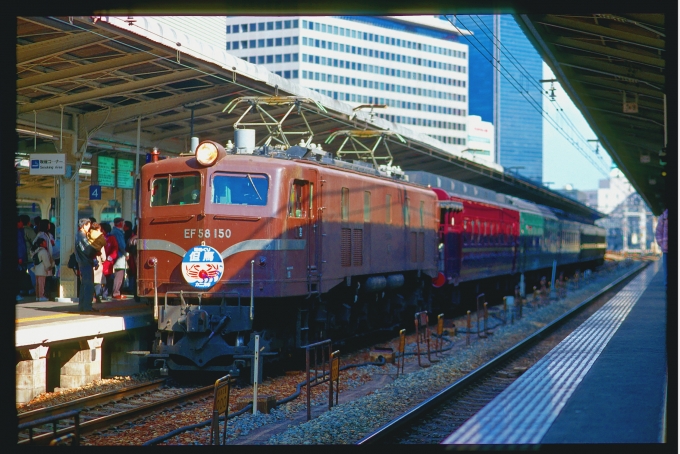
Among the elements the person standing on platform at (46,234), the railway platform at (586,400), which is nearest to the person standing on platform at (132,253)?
the person standing on platform at (46,234)

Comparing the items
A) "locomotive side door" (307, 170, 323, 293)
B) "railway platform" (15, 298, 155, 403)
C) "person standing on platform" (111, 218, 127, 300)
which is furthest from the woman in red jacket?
"locomotive side door" (307, 170, 323, 293)

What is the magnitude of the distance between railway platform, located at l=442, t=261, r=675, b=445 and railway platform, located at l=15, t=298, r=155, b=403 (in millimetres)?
6466

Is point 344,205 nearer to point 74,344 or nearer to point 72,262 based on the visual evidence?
point 74,344

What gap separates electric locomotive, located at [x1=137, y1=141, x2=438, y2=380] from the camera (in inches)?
495

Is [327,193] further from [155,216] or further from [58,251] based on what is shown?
[58,251]

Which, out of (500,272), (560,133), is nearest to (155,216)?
(500,272)

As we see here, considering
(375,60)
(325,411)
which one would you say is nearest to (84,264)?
(325,411)

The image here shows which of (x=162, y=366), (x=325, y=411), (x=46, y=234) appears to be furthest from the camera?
(x=46, y=234)

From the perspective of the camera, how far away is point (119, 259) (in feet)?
55.0

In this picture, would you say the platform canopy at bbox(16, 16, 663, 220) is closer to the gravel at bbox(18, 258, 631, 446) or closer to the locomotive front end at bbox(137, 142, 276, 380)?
the locomotive front end at bbox(137, 142, 276, 380)

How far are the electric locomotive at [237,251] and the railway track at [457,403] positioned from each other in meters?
2.86

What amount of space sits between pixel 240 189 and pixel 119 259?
15.9 feet

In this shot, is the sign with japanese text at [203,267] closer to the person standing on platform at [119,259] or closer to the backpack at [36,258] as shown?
the person standing on platform at [119,259]

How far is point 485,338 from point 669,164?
529 inches
